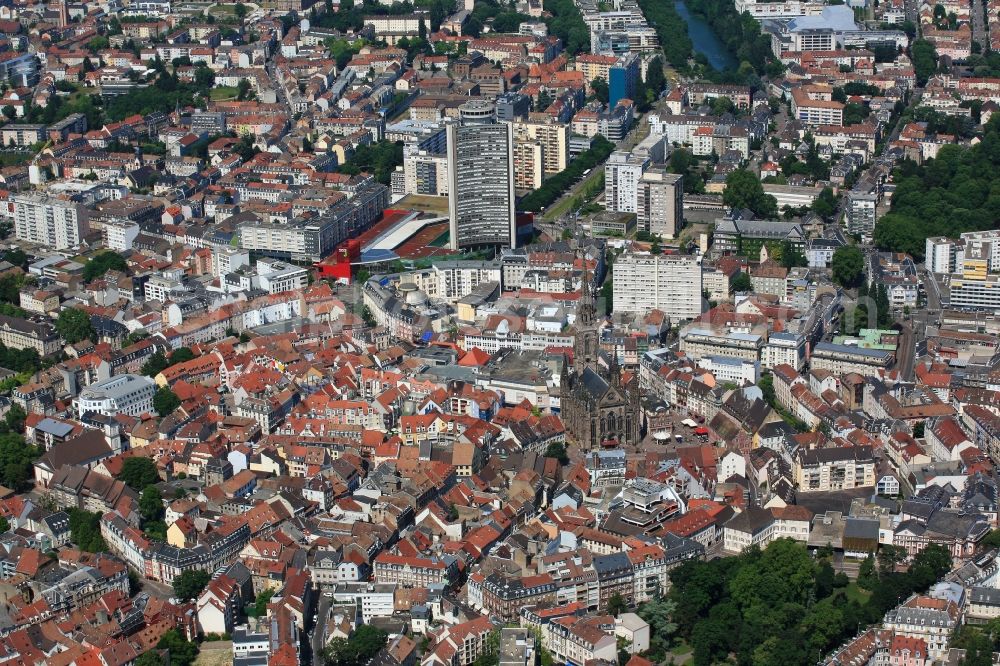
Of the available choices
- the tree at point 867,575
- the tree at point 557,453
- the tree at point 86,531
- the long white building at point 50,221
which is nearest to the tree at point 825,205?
the tree at point 557,453

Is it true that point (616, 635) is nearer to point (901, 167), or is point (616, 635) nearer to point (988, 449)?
point (988, 449)

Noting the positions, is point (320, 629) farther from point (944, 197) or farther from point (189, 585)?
point (944, 197)

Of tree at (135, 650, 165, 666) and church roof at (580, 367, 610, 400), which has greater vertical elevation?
church roof at (580, 367, 610, 400)

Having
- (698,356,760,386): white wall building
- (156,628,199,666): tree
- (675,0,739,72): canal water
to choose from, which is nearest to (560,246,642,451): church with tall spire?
(698,356,760,386): white wall building

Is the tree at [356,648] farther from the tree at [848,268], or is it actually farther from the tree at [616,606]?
the tree at [848,268]

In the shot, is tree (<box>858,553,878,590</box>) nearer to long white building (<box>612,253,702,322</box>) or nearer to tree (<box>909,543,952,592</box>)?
tree (<box>909,543,952,592</box>)

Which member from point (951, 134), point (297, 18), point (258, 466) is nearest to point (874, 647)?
point (258, 466)
